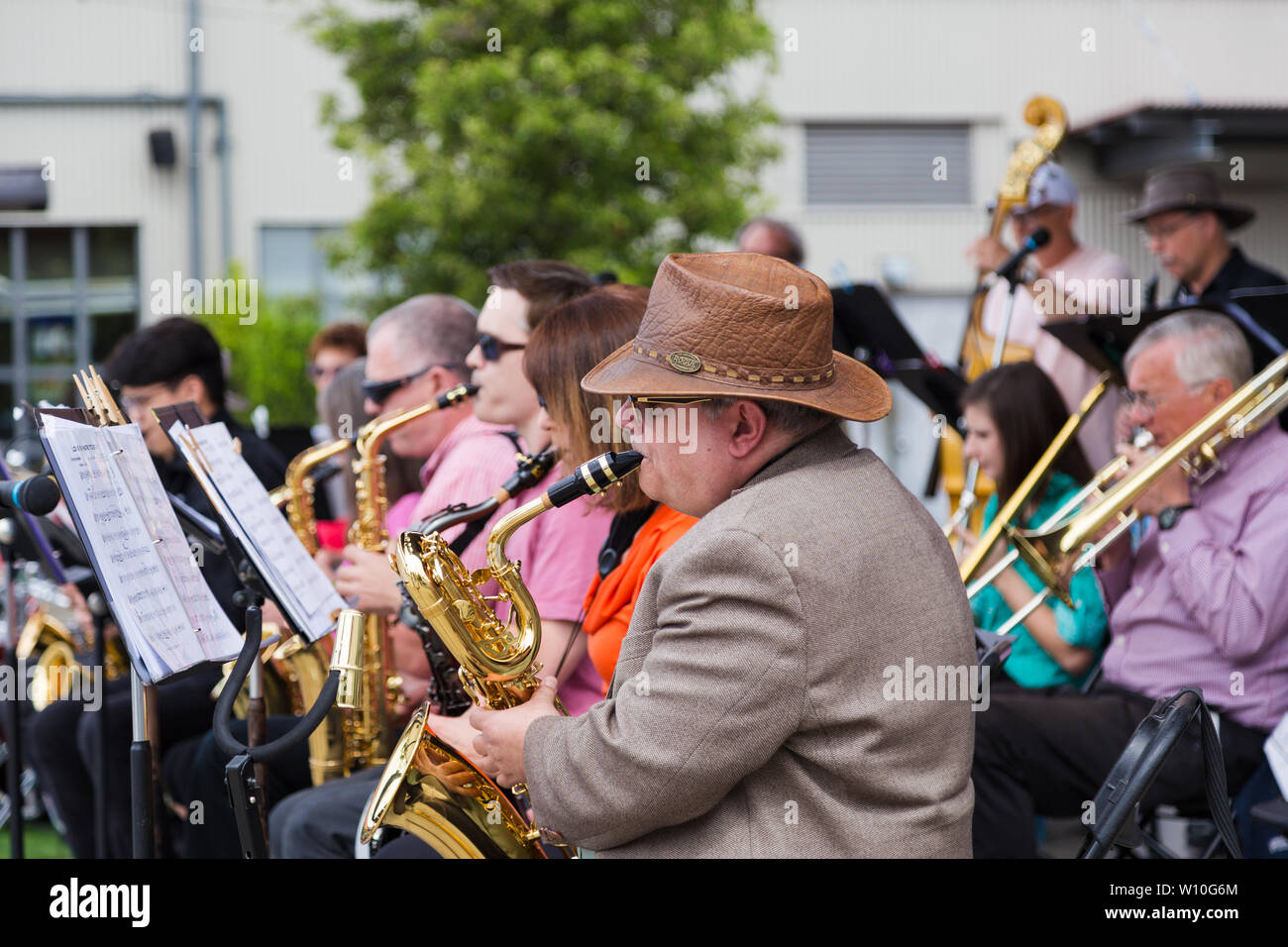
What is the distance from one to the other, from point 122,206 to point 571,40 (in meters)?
6.12

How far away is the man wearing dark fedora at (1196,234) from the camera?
Answer: 15.6 ft

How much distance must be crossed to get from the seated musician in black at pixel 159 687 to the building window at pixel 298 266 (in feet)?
32.3

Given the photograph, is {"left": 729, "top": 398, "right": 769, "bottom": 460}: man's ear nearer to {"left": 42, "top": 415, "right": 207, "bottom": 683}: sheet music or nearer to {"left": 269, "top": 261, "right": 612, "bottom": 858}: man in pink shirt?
{"left": 269, "top": 261, "right": 612, "bottom": 858}: man in pink shirt

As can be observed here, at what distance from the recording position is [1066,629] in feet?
11.8

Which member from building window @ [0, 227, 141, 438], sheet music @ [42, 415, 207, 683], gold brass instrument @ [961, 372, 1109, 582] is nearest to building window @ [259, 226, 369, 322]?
building window @ [0, 227, 141, 438]

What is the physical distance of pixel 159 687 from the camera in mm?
3887

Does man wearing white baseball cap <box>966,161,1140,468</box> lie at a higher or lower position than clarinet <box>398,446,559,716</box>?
higher

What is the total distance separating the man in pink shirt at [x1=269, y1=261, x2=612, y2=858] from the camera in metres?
2.88

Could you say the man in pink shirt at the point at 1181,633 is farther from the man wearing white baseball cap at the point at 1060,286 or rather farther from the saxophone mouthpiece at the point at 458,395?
the saxophone mouthpiece at the point at 458,395

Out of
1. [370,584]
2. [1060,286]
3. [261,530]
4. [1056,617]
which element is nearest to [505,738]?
[261,530]

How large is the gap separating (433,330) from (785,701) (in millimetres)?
2470

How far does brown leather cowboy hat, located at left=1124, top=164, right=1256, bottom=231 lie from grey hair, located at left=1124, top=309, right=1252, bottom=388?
153 cm

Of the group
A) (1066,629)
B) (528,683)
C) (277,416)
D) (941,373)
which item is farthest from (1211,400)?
(277,416)
